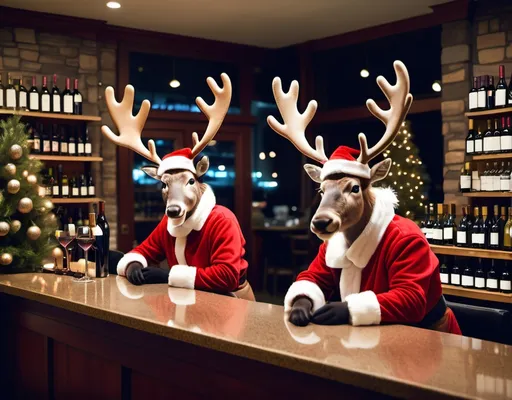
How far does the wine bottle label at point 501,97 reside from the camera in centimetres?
535

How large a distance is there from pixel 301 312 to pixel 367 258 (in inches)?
14.6

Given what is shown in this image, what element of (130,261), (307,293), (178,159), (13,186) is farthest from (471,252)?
(13,186)

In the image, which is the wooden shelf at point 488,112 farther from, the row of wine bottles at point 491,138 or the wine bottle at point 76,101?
the wine bottle at point 76,101

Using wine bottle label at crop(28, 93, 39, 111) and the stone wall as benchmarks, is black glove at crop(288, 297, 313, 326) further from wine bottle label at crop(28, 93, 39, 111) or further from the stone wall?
the stone wall

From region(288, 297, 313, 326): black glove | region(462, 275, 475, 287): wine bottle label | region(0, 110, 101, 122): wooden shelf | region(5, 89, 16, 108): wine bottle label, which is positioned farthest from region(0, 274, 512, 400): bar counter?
region(462, 275, 475, 287): wine bottle label

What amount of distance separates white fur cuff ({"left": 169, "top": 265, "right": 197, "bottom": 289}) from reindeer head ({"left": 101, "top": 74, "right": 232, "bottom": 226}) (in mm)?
258

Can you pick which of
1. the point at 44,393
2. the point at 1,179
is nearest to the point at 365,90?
the point at 1,179

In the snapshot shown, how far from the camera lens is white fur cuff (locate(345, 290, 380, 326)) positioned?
6.85ft

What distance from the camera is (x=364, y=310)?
2.09 meters

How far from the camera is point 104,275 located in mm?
3400

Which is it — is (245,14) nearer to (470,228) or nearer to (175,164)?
(470,228)

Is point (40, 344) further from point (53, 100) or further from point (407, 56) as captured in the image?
point (407, 56)

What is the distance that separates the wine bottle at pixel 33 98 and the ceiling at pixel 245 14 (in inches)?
30.1

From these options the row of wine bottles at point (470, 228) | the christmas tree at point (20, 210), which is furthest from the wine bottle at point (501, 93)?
the christmas tree at point (20, 210)
